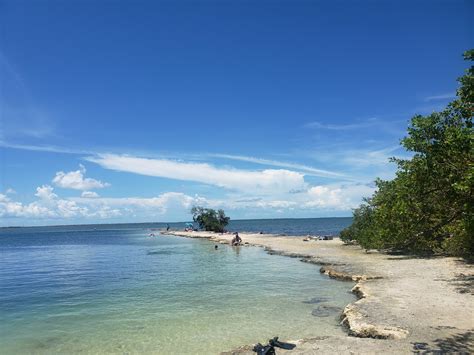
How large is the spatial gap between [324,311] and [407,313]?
3.74m

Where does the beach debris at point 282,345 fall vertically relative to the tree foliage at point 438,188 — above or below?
below

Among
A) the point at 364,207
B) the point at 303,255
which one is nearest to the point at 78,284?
the point at 303,255

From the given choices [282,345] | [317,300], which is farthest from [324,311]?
[282,345]

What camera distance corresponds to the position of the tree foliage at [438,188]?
52.0ft

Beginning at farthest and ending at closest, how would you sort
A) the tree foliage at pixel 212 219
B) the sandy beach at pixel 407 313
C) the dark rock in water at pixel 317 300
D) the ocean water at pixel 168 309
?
the tree foliage at pixel 212 219
the dark rock in water at pixel 317 300
the ocean water at pixel 168 309
the sandy beach at pixel 407 313

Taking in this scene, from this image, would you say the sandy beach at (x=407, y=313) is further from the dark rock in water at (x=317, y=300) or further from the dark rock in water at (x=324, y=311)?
the dark rock in water at (x=317, y=300)

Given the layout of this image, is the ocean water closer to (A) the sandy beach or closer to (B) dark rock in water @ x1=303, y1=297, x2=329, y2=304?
(B) dark rock in water @ x1=303, y1=297, x2=329, y2=304

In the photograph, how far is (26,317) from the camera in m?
18.8

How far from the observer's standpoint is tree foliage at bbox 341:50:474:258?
1585 centimetres

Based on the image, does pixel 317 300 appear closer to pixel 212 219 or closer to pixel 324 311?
pixel 324 311

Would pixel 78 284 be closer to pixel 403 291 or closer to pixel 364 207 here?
pixel 403 291

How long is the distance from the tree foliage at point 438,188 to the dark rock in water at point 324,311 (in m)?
5.52

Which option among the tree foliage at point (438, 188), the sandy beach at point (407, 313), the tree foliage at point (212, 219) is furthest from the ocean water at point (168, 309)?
the tree foliage at point (212, 219)

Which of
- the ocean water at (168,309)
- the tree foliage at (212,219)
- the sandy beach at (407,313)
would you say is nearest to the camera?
the sandy beach at (407,313)
